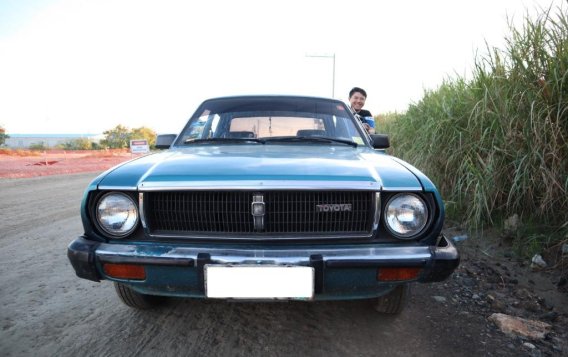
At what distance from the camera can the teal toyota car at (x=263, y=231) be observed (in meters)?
1.66

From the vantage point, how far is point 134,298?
219cm

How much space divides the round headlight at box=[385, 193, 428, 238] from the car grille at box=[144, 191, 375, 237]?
99mm

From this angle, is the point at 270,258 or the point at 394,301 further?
the point at 394,301

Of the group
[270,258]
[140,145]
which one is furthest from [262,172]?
[140,145]

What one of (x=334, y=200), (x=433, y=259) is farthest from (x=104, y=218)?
(x=433, y=259)

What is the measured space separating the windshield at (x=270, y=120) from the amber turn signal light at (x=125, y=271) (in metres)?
1.19

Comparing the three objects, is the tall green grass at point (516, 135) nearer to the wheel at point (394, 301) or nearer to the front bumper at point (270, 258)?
the wheel at point (394, 301)

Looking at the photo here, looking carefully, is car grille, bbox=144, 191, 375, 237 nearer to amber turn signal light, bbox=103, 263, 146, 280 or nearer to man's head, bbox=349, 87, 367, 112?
amber turn signal light, bbox=103, 263, 146, 280

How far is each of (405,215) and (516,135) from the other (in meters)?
2.02

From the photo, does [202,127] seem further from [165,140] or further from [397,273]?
[397,273]

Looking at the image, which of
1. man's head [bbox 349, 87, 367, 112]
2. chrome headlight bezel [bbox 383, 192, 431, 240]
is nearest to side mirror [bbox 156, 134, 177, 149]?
chrome headlight bezel [bbox 383, 192, 431, 240]

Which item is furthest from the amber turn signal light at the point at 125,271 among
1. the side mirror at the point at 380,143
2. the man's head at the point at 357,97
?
the man's head at the point at 357,97

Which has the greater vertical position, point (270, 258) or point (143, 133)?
point (143, 133)

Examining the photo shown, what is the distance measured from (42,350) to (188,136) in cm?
166
